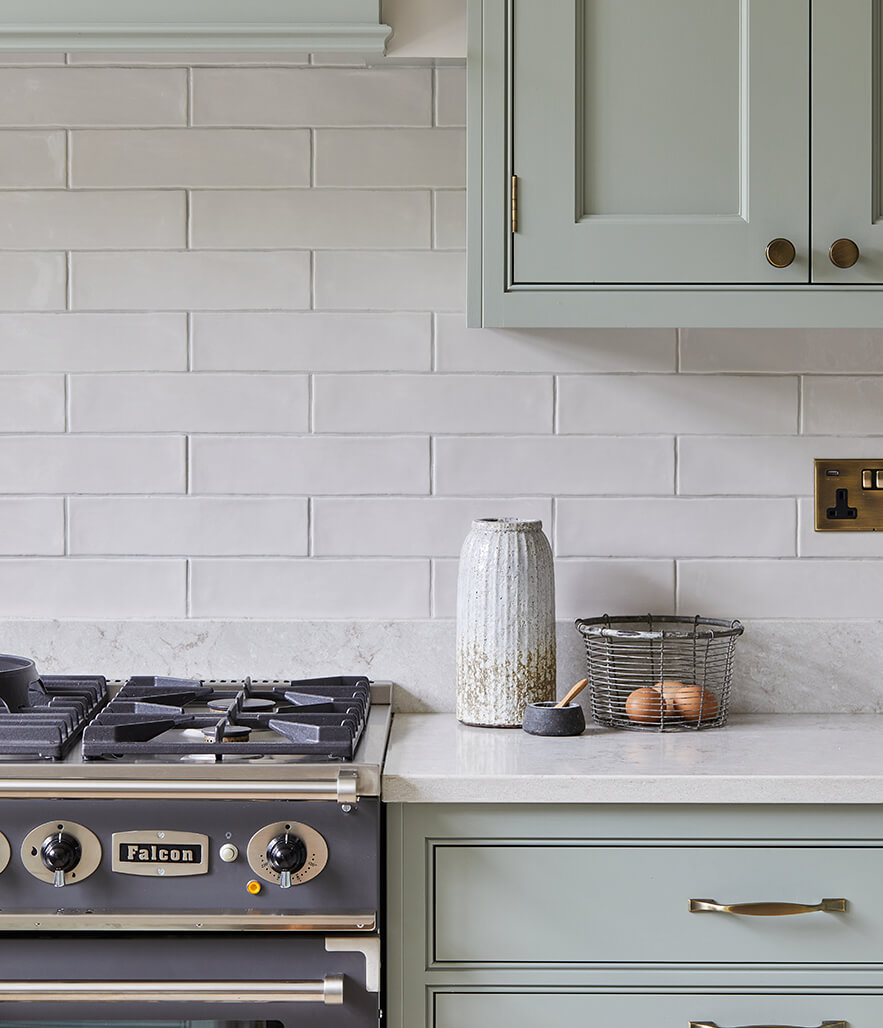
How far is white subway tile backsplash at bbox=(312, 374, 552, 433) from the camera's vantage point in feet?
6.53

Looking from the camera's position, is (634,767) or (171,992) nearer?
(171,992)

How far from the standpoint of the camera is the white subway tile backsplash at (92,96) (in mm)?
1970

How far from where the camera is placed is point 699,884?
1483 mm

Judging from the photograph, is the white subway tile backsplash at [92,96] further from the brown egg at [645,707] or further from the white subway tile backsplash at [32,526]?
the brown egg at [645,707]

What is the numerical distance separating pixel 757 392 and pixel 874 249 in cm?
41

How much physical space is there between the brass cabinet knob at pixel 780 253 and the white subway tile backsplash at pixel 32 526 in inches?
49.6

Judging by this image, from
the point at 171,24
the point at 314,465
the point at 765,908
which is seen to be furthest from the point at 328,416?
the point at 765,908

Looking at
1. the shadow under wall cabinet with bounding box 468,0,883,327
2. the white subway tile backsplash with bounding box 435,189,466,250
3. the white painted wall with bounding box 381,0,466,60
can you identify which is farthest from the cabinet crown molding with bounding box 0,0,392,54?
the white subway tile backsplash with bounding box 435,189,466,250

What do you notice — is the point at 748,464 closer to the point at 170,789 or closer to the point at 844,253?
the point at 844,253

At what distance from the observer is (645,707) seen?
1.77 meters

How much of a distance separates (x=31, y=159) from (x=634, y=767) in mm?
1445

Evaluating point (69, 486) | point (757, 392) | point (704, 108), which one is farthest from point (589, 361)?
point (69, 486)

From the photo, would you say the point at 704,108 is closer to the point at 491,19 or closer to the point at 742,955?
the point at 491,19

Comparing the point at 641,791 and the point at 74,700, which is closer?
the point at 641,791
